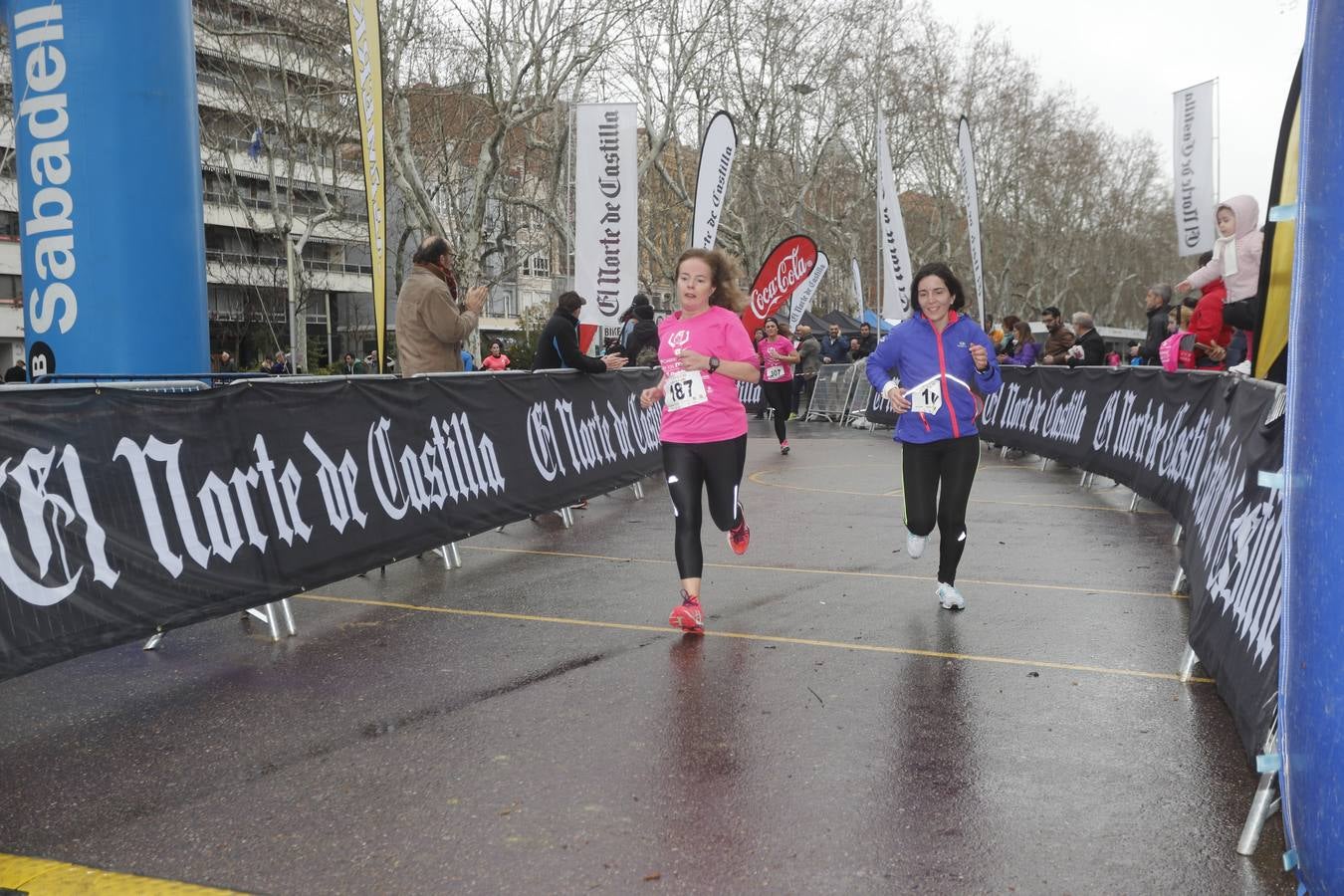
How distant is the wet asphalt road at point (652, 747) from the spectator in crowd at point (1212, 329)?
Result: 504 centimetres

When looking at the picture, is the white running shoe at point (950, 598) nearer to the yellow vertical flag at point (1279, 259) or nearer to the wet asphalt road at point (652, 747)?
the wet asphalt road at point (652, 747)

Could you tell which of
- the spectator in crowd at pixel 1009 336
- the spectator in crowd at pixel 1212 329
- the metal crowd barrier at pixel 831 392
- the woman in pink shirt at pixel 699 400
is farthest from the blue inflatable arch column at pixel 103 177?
the metal crowd barrier at pixel 831 392

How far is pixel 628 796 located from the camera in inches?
153

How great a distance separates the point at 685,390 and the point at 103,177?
15.9 feet

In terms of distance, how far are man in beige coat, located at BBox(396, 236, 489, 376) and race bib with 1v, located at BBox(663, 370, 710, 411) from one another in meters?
2.94

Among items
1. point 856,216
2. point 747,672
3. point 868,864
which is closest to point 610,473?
point 747,672

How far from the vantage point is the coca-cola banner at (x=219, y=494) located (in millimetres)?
4801

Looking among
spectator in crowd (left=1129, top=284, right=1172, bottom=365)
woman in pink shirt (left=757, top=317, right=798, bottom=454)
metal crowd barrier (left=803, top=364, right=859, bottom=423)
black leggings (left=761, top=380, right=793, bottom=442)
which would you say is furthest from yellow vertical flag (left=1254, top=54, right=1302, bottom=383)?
metal crowd barrier (left=803, top=364, right=859, bottom=423)

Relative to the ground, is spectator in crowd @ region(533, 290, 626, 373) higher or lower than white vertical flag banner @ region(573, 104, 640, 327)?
lower

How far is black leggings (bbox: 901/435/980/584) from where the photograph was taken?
21.8 feet

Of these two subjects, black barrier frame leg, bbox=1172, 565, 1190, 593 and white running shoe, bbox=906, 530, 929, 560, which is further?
black barrier frame leg, bbox=1172, 565, 1190, 593

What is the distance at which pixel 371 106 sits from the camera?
8.52m

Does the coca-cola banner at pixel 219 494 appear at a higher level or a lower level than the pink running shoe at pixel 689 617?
higher

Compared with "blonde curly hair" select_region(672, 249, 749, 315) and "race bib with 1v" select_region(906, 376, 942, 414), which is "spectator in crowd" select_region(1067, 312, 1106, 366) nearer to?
"race bib with 1v" select_region(906, 376, 942, 414)
